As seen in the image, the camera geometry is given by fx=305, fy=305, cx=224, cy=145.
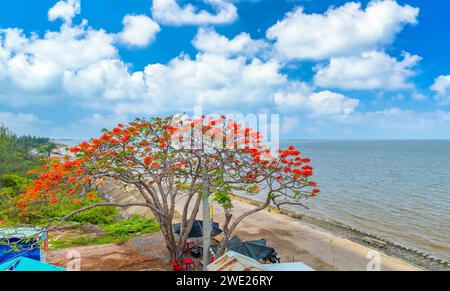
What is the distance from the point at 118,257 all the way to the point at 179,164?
15.0 ft

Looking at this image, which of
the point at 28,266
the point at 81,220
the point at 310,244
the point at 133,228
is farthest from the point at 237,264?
the point at 81,220

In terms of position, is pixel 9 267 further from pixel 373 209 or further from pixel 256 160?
pixel 373 209

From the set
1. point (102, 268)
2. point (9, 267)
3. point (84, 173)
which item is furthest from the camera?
point (102, 268)

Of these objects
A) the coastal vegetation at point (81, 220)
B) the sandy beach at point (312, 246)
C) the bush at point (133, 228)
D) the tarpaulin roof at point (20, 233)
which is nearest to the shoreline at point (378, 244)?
the sandy beach at point (312, 246)

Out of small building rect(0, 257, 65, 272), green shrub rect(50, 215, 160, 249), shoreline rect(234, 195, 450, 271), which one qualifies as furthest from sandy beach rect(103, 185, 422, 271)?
small building rect(0, 257, 65, 272)

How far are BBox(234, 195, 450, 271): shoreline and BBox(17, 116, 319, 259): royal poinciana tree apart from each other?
27.3ft

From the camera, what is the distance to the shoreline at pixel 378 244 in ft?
45.1

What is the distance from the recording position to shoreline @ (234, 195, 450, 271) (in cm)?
1374

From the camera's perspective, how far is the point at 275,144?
8.99 metres

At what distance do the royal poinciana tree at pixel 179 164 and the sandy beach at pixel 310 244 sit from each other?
14.0 feet

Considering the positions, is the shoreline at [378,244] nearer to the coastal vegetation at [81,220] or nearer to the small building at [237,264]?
the coastal vegetation at [81,220]

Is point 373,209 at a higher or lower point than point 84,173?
lower

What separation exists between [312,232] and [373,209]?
1000 cm
